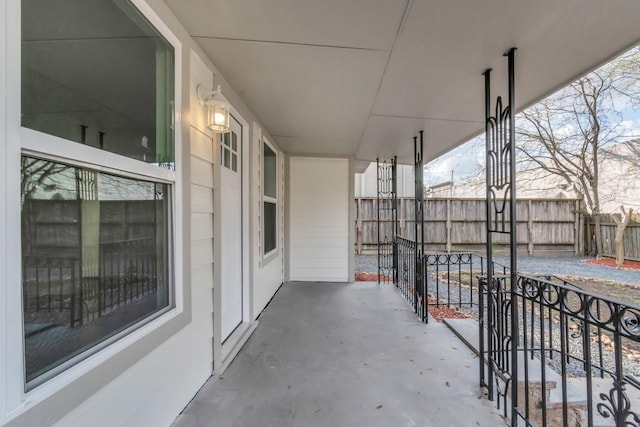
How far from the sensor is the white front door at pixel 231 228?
7.98ft

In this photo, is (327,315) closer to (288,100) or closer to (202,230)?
(202,230)

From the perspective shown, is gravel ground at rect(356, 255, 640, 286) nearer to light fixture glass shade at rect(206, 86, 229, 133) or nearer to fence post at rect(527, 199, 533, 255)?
fence post at rect(527, 199, 533, 255)

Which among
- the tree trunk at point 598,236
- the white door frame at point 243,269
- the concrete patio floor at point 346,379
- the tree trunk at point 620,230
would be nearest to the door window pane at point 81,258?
the white door frame at point 243,269

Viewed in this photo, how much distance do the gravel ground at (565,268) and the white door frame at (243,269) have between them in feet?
12.7

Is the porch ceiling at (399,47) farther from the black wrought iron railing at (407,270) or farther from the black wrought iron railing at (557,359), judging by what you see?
the black wrought iron railing at (407,270)

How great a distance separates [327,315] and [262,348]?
106cm

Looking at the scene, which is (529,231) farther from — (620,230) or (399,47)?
(399,47)

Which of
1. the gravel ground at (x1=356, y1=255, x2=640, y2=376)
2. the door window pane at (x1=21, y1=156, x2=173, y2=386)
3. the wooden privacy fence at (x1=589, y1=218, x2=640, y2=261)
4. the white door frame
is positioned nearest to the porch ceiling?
the white door frame

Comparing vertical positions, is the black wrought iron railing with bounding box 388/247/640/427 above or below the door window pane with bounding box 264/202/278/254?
below

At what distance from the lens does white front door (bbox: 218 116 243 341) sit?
243 centimetres

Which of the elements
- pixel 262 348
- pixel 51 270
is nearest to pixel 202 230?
pixel 51 270

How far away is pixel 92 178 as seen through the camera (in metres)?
1.08

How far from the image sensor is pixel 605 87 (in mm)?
6773

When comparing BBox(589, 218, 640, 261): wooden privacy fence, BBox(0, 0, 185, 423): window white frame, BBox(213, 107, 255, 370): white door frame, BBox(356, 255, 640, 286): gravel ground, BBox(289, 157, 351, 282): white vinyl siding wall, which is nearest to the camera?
BBox(0, 0, 185, 423): window white frame
